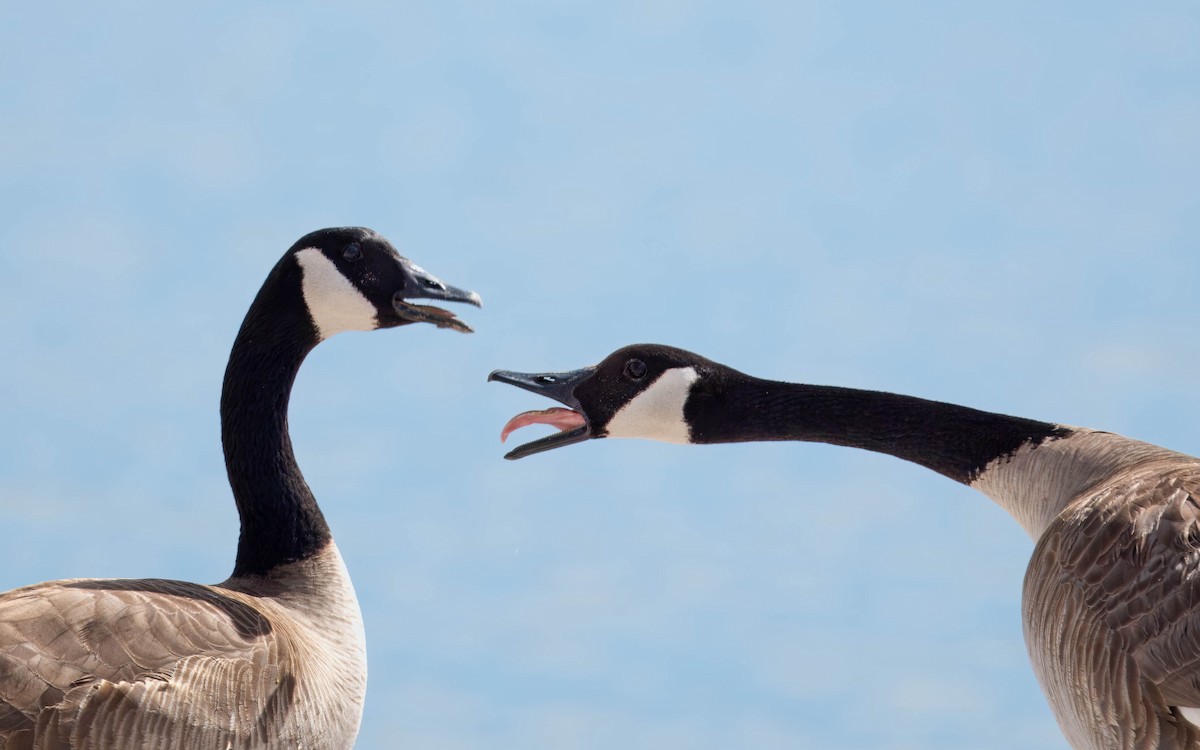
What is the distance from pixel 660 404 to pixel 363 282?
1190 millimetres

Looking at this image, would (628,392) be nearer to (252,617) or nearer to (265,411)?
(265,411)

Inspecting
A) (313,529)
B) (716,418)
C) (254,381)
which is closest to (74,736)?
(313,529)

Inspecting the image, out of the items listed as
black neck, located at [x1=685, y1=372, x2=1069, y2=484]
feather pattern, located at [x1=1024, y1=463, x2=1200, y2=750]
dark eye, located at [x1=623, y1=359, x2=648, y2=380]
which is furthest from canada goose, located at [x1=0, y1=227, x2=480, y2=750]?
feather pattern, located at [x1=1024, y1=463, x2=1200, y2=750]

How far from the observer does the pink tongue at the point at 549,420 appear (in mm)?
4949

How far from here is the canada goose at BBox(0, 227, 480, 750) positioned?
3236mm

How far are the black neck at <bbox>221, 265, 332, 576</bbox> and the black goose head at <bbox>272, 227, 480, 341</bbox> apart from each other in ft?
0.20

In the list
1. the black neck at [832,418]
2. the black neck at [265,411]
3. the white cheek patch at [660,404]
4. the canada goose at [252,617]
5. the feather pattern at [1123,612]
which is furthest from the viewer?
the white cheek patch at [660,404]

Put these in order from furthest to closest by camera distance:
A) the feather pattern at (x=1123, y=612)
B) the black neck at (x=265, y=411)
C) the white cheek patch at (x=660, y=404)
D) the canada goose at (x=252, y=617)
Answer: the white cheek patch at (x=660, y=404) → the black neck at (x=265, y=411) → the canada goose at (x=252, y=617) → the feather pattern at (x=1123, y=612)

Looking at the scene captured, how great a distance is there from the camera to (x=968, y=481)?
4.73m

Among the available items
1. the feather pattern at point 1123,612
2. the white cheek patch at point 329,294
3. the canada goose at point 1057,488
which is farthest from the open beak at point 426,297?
the feather pattern at point 1123,612

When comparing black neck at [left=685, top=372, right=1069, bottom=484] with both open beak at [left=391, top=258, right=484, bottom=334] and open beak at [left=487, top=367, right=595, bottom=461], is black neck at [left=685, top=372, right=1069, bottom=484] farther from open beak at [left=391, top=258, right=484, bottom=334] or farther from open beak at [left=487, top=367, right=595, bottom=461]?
open beak at [left=391, top=258, right=484, bottom=334]

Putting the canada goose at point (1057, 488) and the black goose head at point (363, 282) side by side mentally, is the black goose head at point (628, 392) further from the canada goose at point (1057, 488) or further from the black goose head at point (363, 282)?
the black goose head at point (363, 282)

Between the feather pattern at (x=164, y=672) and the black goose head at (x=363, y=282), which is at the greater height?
the black goose head at (x=363, y=282)

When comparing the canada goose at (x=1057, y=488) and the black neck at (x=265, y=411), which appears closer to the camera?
the canada goose at (x=1057, y=488)
